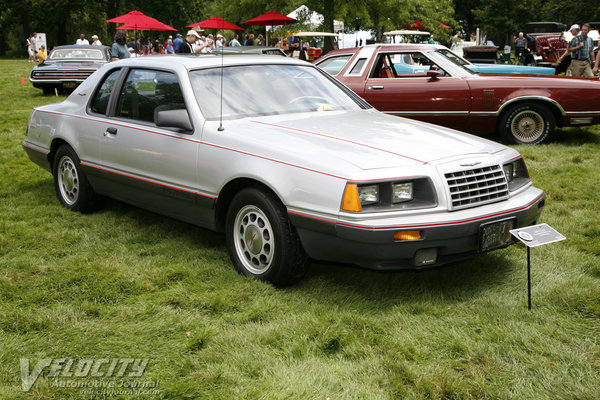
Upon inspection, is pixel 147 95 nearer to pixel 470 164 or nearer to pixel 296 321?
pixel 296 321

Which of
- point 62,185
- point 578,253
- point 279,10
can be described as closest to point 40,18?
point 279,10

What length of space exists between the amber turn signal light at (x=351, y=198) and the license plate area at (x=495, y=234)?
78 cm

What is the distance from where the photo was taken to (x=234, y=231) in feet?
14.0

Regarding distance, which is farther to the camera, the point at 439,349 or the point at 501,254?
the point at 501,254

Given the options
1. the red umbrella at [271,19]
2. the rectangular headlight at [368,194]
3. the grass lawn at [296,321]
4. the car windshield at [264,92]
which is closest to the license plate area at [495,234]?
the grass lawn at [296,321]

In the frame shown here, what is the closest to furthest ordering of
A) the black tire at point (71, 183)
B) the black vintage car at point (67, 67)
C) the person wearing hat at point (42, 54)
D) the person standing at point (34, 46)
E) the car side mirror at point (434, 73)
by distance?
the black tire at point (71, 183) < the car side mirror at point (434, 73) < the black vintage car at point (67, 67) < the person wearing hat at point (42, 54) < the person standing at point (34, 46)

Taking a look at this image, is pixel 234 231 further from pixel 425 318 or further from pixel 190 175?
pixel 425 318

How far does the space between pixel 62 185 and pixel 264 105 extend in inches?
102

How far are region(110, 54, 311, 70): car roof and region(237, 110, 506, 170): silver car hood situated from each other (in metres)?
0.67

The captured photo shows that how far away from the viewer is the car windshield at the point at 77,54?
16938 millimetres

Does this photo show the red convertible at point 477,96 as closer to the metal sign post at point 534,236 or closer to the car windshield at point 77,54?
the metal sign post at point 534,236

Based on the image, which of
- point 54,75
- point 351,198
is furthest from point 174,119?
point 54,75

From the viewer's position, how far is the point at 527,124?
8.95 m

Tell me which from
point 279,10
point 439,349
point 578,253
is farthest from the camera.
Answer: point 279,10
